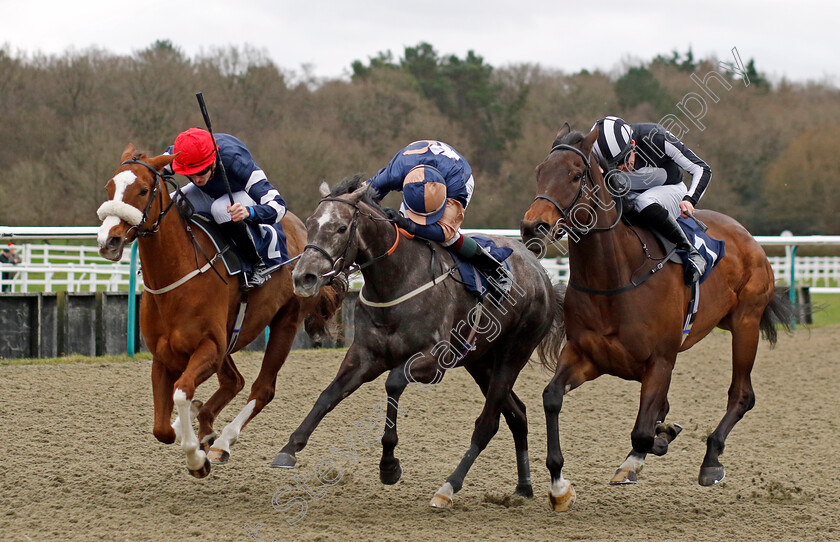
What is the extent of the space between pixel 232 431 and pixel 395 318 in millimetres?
A: 1246

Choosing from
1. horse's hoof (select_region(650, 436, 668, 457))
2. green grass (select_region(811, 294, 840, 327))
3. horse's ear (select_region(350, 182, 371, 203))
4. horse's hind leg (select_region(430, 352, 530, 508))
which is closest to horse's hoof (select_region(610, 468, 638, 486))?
horse's hoof (select_region(650, 436, 668, 457))

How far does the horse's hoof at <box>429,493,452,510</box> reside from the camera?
4.66m

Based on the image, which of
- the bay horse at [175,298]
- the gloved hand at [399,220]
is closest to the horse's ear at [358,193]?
the gloved hand at [399,220]

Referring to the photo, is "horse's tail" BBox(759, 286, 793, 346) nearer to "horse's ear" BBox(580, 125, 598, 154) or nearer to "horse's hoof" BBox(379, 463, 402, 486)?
"horse's ear" BBox(580, 125, 598, 154)

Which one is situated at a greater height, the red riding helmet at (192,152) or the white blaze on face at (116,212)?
the red riding helmet at (192,152)

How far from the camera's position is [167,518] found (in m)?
4.29

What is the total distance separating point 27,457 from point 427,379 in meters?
2.54

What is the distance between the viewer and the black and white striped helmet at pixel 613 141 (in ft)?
16.1

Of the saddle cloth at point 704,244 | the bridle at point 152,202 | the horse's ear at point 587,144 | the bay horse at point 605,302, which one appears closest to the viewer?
the bridle at point 152,202

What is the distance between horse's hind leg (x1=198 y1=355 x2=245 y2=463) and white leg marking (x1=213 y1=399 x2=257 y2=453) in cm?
7

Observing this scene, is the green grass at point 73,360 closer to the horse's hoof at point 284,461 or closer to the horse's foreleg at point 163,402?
the horse's foreleg at point 163,402

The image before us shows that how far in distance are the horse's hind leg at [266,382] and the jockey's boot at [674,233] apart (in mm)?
2126

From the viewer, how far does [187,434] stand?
14.8 ft

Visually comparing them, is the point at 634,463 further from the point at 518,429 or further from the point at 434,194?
the point at 434,194
